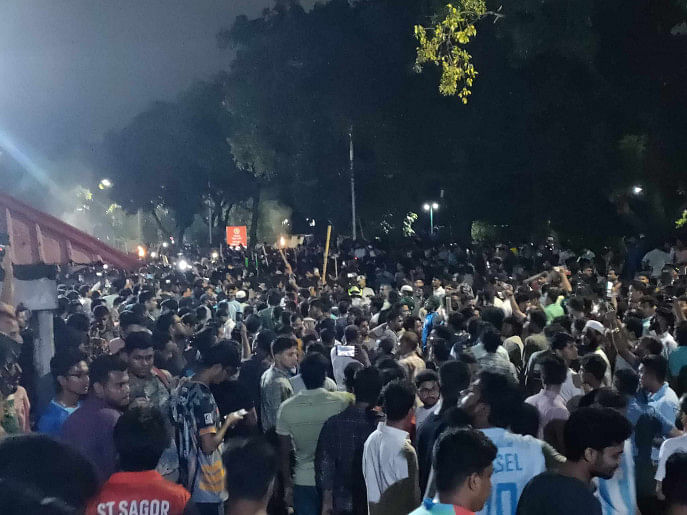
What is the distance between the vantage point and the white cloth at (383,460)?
196 inches

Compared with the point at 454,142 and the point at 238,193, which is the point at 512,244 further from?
the point at 238,193

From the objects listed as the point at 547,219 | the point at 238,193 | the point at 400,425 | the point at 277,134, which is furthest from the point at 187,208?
the point at 400,425

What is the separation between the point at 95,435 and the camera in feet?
16.3

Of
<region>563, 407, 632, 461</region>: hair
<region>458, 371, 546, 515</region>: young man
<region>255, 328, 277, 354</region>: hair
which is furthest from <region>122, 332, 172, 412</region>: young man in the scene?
<region>563, 407, 632, 461</region>: hair

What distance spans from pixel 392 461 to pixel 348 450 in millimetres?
590

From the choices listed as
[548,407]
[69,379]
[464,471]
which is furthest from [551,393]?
[69,379]

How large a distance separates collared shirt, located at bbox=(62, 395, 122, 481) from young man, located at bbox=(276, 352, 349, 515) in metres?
1.38

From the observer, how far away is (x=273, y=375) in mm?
6895

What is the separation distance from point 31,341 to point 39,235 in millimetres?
1360

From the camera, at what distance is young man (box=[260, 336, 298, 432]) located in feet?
22.2

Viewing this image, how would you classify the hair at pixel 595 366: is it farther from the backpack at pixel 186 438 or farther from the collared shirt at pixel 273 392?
the backpack at pixel 186 438

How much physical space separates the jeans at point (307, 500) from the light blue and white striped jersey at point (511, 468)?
71.4 inches

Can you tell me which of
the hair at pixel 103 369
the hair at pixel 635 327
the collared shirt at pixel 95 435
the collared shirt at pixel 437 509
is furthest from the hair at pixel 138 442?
the hair at pixel 635 327

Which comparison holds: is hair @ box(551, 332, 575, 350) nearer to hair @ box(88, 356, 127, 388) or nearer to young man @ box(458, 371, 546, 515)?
young man @ box(458, 371, 546, 515)
